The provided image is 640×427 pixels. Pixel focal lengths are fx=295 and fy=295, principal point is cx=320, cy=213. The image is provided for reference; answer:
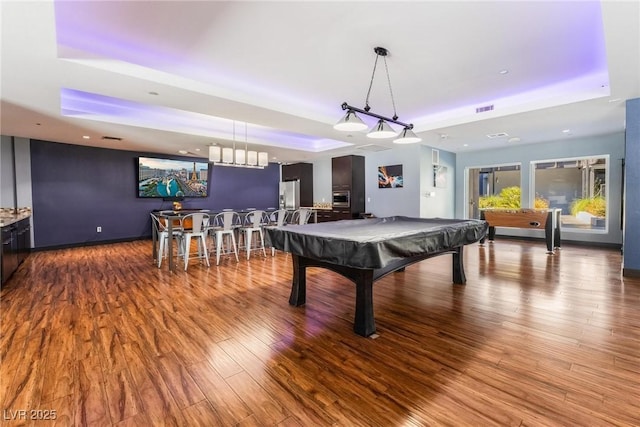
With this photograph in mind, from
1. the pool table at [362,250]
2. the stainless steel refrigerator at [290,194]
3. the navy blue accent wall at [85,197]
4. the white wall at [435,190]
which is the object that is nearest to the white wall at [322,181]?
the stainless steel refrigerator at [290,194]

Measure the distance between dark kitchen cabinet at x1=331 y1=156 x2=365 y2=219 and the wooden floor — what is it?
4.62 meters

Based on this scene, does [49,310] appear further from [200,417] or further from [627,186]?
[627,186]

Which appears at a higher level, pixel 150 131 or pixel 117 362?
pixel 150 131

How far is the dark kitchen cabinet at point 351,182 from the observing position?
Result: 866 centimetres

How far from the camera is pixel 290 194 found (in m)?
10.8

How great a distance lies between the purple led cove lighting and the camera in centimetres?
488

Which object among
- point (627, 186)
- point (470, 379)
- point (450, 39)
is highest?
point (450, 39)

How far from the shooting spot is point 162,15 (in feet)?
8.34

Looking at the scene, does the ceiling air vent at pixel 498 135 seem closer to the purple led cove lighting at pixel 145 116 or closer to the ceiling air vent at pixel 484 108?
the ceiling air vent at pixel 484 108

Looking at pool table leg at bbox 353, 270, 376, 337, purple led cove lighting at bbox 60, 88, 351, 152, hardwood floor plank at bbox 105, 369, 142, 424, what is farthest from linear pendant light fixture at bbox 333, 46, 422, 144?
purple led cove lighting at bbox 60, 88, 351, 152

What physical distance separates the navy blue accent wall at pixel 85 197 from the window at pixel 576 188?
9.97 m

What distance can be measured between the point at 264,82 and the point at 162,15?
1549 millimetres

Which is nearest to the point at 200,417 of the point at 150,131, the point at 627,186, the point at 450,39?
the point at 450,39

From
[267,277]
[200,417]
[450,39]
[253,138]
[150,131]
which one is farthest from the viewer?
[253,138]
